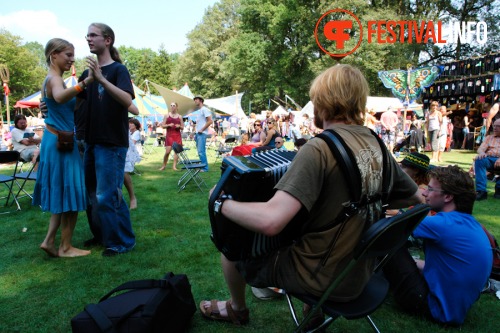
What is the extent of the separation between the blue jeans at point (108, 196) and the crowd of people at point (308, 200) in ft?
0.04

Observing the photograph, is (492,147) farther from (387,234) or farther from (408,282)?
(387,234)

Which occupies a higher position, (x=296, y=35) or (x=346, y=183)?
(x=296, y=35)

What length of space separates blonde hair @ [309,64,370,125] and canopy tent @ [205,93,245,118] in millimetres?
23524

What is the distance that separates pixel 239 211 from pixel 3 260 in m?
3.34

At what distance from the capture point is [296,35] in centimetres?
3678

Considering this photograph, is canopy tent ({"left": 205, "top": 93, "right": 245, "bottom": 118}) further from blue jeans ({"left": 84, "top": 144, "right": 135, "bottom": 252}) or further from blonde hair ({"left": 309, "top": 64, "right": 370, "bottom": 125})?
blonde hair ({"left": 309, "top": 64, "right": 370, "bottom": 125})

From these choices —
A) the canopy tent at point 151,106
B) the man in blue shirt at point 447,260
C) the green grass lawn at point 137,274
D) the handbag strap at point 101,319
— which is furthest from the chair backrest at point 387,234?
the canopy tent at point 151,106

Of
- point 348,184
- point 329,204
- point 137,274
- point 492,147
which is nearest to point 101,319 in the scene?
point 137,274

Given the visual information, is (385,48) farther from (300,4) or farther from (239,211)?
(239,211)

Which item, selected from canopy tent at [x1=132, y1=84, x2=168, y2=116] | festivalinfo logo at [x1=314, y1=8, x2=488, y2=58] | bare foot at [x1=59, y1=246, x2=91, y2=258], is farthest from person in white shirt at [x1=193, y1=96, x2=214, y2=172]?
festivalinfo logo at [x1=314, y1=8, x2=488, y2=58]

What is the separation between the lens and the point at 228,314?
2500mm

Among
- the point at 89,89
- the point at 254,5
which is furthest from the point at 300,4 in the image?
the point at 89,89

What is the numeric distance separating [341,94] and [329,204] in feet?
1.67

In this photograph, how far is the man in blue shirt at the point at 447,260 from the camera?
92.4 inches
